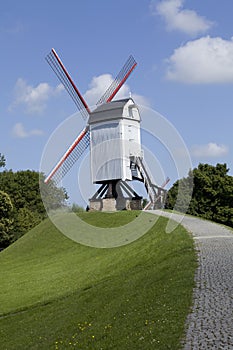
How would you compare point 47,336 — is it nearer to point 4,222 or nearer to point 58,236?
point 58,236

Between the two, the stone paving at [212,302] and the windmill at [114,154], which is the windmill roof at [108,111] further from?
the stone paving at [212,302]

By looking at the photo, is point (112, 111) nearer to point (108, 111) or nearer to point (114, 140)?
point (108, 111)

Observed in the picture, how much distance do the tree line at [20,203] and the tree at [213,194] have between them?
→ 16940 mm

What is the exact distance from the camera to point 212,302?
1371cm

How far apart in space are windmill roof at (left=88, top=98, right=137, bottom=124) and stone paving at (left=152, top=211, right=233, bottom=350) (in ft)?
80.3

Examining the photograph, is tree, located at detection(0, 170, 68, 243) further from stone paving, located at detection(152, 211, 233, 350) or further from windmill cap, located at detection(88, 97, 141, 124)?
Answer: stone paving, located at detection(152, 211, 233, 350)

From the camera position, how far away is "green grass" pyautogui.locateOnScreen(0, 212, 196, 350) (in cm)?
1277

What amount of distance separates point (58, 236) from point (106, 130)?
10986 millimetres

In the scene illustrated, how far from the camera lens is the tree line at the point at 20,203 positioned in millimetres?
67438

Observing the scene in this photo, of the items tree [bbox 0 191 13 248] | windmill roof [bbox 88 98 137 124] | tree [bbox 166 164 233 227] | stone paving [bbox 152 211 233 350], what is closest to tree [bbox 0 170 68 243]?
tree [bbox 0 191 13 248]

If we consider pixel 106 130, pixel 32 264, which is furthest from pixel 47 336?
pixel 106 130

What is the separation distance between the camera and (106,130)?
50.1m

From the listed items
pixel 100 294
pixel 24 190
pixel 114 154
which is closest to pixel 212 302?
pixel 100 294

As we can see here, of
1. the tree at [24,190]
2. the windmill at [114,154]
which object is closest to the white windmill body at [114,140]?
the windmill at [114,154]
